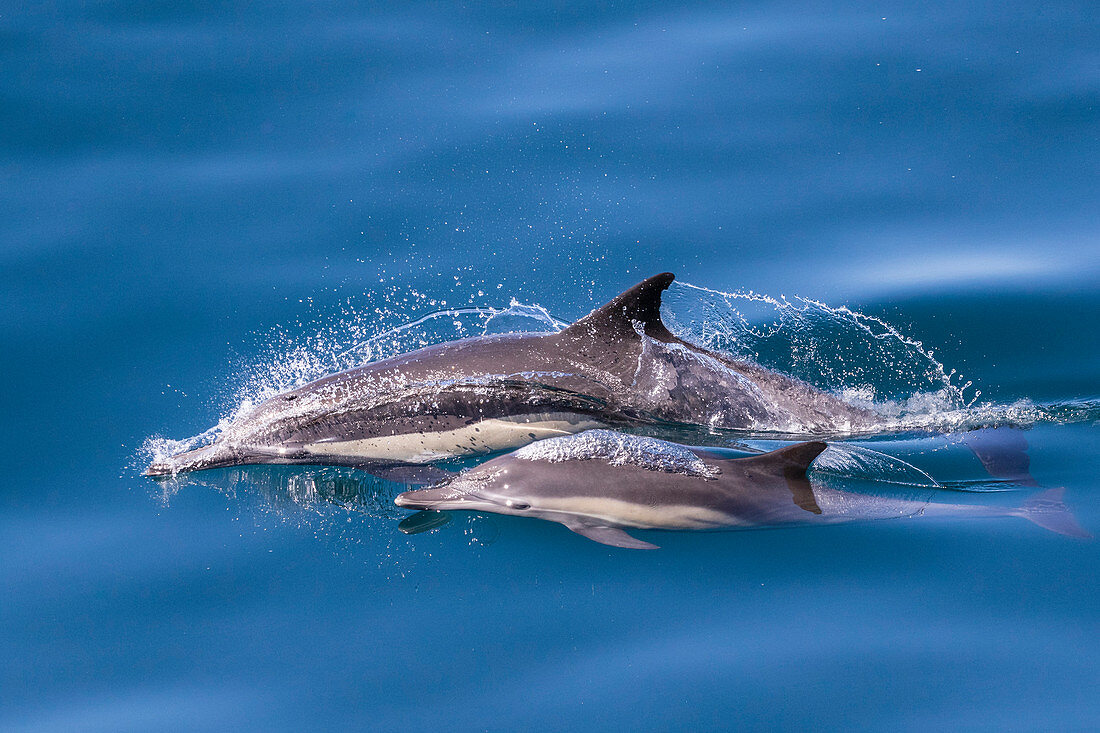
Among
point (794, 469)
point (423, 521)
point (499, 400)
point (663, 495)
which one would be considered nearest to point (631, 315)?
point (499, 400)

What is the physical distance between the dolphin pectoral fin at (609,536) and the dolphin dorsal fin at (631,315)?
145 cm

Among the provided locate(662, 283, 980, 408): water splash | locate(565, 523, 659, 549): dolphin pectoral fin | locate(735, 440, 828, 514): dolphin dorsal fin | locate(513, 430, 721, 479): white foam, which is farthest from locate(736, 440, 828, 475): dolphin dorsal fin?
locate(662, 283, 980, 408): water splash

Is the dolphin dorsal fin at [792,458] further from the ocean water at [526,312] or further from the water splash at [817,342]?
the water splash at [817,342]

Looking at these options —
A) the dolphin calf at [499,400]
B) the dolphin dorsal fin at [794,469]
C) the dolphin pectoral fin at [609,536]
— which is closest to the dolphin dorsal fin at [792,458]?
the dolphin dorsal fin at [794,469]

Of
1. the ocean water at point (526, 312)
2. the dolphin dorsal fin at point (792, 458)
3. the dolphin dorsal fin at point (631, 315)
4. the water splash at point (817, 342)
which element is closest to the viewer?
the ocean water at point (526, 312)

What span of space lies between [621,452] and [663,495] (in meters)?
0.39

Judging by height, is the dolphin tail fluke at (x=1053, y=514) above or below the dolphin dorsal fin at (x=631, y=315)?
below

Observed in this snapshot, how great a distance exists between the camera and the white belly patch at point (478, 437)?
6.49m

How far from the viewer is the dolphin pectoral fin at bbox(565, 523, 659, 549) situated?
5402mm

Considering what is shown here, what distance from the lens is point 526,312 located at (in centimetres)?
755

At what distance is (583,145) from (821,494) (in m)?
4.68

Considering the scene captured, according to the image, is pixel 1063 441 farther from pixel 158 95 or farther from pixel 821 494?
pixel 158 95

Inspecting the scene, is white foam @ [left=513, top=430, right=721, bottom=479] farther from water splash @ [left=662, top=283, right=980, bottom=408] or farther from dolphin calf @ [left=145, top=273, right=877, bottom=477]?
water splash @ [left=662, top=283, right=980, bottom=408]

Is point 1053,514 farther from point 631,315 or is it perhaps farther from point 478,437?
point 478,437
